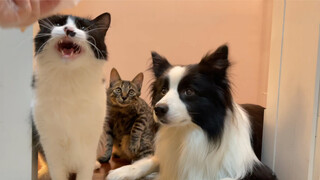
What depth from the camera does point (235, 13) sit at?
2.42 m

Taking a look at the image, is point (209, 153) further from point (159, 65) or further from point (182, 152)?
point (159, 65)

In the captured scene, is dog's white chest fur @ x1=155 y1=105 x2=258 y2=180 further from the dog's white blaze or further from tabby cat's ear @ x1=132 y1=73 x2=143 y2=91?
tabby cat's ear @ x1=132 y1=73 x2=143 y2=91

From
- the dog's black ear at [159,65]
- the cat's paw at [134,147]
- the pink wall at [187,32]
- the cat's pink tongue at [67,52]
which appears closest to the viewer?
the cat's pink tongue at [67,52]

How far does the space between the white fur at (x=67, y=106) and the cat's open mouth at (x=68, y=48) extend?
2cm

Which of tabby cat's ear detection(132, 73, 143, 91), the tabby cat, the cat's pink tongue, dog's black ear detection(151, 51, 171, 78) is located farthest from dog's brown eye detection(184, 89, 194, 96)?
tabby cat's ear detection(132, 73, 143, 91)

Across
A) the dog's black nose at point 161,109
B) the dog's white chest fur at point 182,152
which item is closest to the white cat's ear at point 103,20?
the dog's black nose at point 161,109

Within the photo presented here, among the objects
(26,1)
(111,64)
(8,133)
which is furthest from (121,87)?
(26,1)

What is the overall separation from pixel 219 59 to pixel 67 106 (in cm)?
66

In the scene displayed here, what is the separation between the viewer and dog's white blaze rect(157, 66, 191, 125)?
4.02 feet

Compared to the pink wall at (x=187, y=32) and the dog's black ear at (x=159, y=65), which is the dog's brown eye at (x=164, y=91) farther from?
the pink wall at (x=187, y=32)

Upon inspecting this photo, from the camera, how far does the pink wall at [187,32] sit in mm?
2410

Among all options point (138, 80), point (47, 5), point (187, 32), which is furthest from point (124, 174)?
point (187, 32)

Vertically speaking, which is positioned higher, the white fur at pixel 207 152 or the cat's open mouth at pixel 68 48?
the cat's open mouth at pixel 68 48

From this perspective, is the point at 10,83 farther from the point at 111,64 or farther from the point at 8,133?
the point at 111,64
